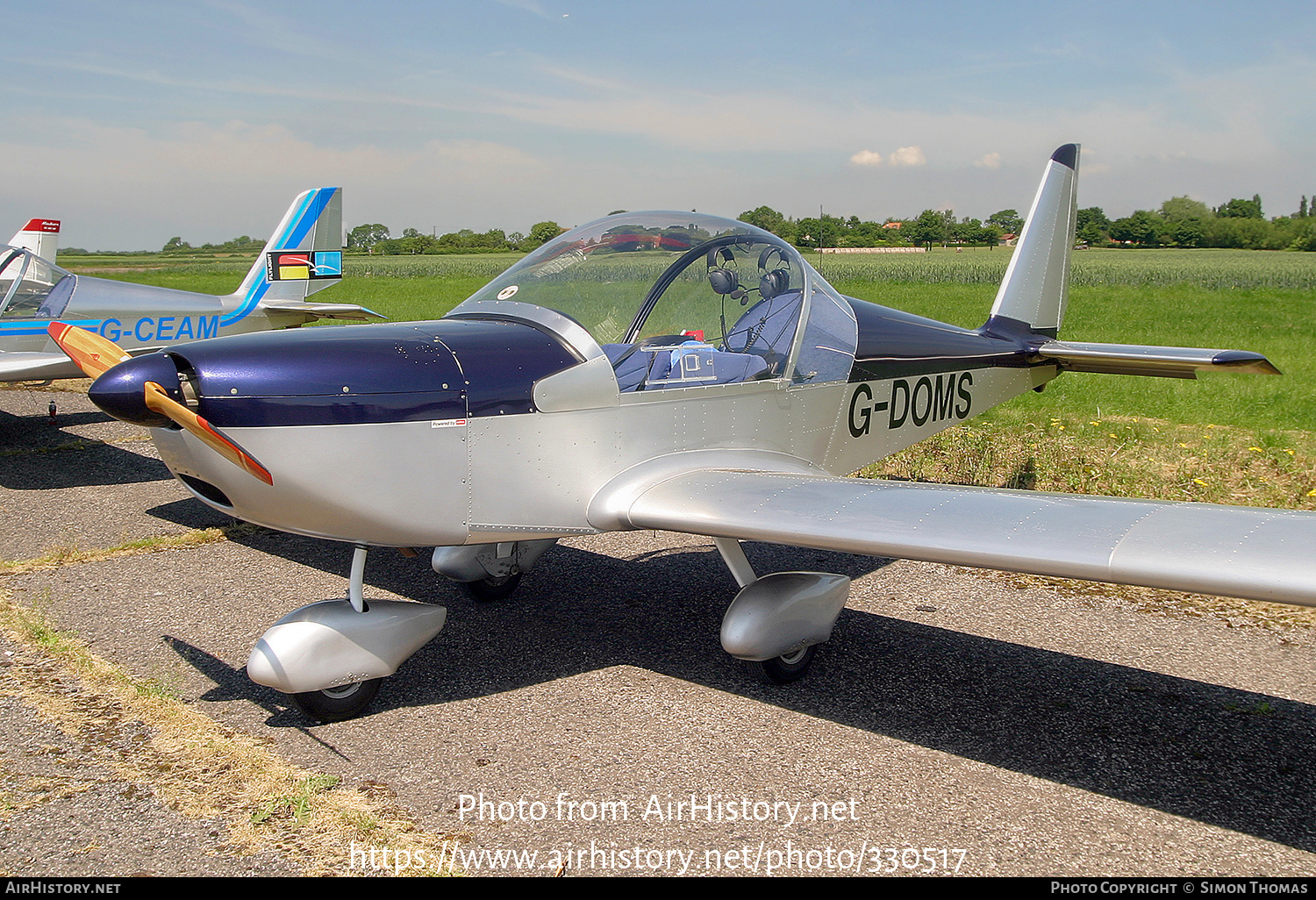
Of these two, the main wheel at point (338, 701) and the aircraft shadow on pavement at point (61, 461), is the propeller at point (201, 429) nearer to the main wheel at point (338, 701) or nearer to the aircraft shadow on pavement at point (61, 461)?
the main wheel at point (338, 701)

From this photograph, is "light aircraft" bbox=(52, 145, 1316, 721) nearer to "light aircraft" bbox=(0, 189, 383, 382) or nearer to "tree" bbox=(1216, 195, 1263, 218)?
"light aircraft" bbox=(0, 189, 383, 382)

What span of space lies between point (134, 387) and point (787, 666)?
2.86 meters

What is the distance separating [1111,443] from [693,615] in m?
5.47

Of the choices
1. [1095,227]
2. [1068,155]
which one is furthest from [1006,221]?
[1068,155]

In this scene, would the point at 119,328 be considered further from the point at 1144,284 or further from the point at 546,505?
the point at 1144,284

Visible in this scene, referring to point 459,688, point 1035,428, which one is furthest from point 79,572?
point 1035,428

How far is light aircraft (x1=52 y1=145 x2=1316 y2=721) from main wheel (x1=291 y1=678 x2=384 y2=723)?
0.01 m

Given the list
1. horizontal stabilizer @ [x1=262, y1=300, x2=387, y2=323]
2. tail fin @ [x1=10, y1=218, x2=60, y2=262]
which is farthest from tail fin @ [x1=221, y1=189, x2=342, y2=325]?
tail fin @ [x1=10, y1=218, x2=60, y2=262]

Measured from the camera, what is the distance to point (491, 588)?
5.39 metres

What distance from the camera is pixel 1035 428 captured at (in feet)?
30.9

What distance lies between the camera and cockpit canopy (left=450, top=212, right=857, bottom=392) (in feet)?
14.4

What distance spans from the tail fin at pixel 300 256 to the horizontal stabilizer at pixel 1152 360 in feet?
31.4

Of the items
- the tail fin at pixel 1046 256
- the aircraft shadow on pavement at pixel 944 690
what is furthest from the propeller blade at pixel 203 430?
the tail fin at pixel 1046 256

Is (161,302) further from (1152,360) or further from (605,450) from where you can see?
(1152,360)
